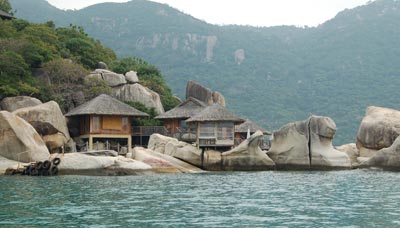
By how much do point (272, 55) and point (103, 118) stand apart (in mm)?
74890

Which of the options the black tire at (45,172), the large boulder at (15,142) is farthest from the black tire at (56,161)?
the large boulder at (15,142)

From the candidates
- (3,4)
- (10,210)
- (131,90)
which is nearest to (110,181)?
(10,210)

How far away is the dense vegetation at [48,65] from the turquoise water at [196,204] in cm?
1847

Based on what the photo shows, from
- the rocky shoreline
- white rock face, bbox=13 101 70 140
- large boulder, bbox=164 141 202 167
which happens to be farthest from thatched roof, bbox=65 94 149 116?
large boulder, bbox=164 141 202 167

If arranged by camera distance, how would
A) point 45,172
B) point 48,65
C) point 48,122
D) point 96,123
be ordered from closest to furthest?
1. point 45,172
2. point 48,122
3. point 96,123
4. point 48,65

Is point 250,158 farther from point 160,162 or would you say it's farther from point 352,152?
point 352,152

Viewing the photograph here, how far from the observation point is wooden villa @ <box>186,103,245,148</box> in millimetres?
41562

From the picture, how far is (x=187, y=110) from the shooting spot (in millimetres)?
49406

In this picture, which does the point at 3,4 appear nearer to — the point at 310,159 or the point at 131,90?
the point at 131,90

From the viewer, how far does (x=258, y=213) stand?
15820mm

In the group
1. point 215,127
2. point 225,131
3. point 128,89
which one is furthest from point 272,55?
point 215,127

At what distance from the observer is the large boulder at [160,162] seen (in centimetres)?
3416

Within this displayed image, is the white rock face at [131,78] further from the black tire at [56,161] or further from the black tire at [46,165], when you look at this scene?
the black tire at [46,165]

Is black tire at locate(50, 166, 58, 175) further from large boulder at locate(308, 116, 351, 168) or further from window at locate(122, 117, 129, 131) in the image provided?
large boulder at locate(308, 116, 351, 168)
